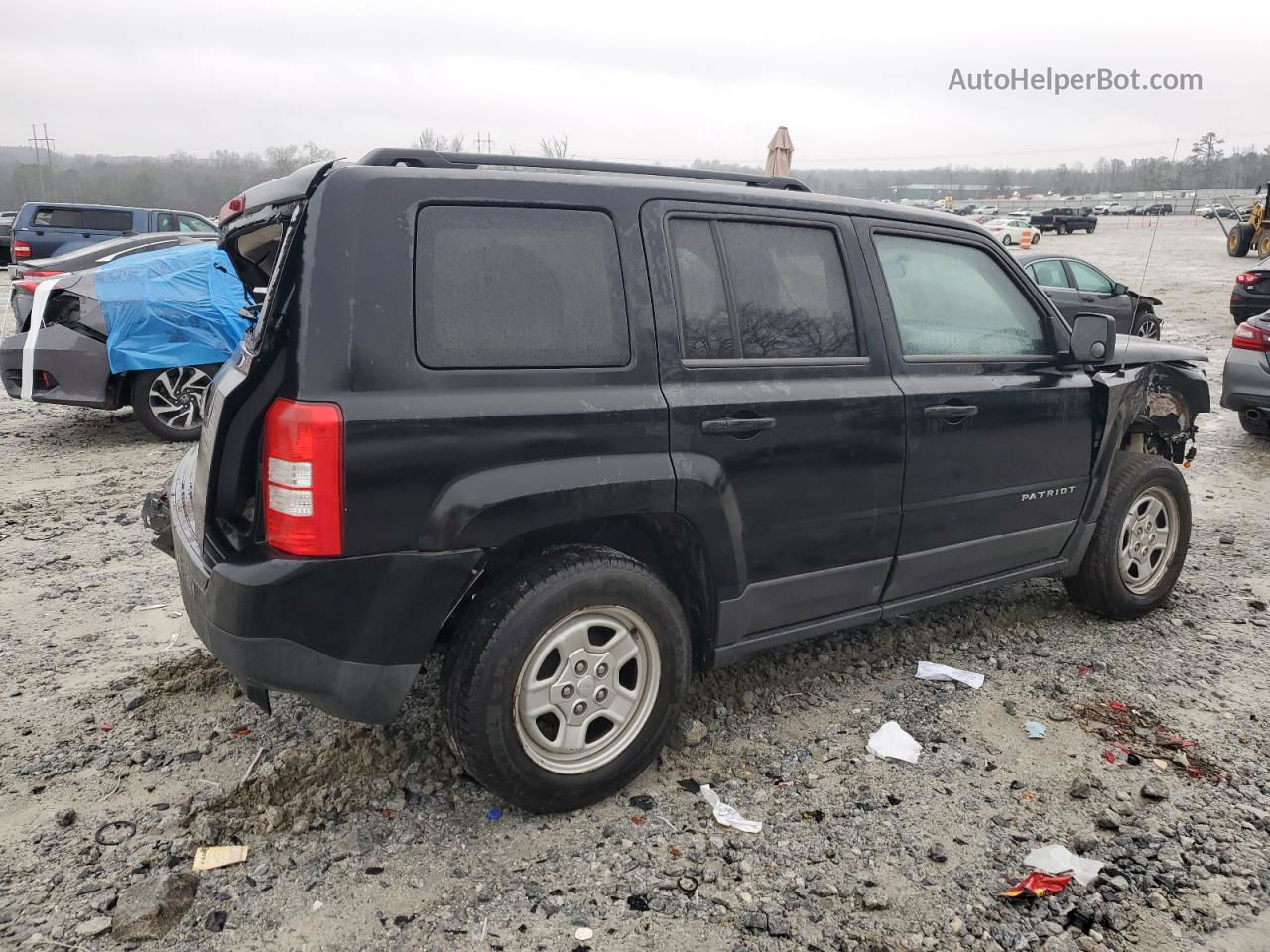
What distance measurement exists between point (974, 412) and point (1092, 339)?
81 cm

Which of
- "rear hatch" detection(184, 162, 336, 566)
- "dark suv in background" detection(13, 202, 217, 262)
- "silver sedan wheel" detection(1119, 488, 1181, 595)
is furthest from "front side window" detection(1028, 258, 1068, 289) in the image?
"dark suv in background" detection(13, 202, 217, 262)

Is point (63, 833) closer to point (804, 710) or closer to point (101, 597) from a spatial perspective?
point (101, 597)

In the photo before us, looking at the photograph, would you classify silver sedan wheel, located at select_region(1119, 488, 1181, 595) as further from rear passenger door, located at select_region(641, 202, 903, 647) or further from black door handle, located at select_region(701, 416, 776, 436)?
black door handle, located at select_region(701, 416, 776, 436)

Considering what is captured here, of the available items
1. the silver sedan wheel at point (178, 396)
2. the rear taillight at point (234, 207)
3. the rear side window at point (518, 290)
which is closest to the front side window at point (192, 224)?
the silver sedan wheel at point (178, 396)

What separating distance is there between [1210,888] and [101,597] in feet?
15.6

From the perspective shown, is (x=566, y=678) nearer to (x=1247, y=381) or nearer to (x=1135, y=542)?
(x=1135, y=542)

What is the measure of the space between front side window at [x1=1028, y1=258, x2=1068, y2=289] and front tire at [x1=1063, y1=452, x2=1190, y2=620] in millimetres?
10579

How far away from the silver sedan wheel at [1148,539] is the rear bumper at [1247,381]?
4419 mm

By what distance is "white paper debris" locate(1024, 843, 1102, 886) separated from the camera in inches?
108

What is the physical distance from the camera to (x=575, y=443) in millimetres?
2787

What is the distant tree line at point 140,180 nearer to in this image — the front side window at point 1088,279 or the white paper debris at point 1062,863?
the front side window at point 1088,279

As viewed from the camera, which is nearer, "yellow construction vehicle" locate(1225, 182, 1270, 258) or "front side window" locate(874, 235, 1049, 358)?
"front side window" locate(874, 235, 1049, 358)

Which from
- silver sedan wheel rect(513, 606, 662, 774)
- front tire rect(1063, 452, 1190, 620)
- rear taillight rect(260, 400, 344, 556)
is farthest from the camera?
front tire rect(1063, 452, 1190, 620)

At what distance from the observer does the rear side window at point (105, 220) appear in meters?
19.9
